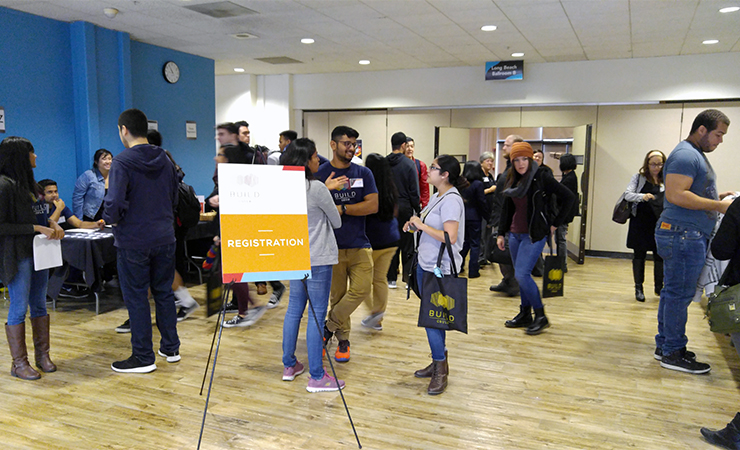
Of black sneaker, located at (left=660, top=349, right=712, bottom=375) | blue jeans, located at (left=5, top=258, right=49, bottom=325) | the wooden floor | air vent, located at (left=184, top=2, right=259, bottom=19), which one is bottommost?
the wooden floor

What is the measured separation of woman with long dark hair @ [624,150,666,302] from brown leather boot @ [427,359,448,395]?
134 inches

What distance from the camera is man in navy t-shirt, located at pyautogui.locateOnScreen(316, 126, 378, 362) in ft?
12.2

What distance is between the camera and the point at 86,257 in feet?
16.4

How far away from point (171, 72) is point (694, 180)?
7050mm

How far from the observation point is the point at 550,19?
6051 millimetres

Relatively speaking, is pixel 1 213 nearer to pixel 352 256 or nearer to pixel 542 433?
pixel 352 256

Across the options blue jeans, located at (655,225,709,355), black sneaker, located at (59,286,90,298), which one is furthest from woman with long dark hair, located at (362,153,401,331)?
black sneaker, located at (59,286,90,298)

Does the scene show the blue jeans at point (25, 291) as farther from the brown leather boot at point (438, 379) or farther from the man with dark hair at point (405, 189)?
the man with dark hair at point (405, 189)

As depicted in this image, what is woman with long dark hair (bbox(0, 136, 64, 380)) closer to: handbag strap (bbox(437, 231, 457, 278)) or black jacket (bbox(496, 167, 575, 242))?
handbag strap (bbox(437, 231, 457, 278))

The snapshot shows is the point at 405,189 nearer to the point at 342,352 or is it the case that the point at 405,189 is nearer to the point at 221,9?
the point at 342,352

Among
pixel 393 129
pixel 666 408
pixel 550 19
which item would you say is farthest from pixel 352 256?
pixel 393 129

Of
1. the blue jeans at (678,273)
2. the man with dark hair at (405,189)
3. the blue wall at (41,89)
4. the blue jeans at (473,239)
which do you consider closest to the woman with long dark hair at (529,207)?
the blue jeans at (678,273)

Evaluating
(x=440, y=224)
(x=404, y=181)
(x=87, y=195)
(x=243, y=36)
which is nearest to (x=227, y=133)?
(x=404, y=181)

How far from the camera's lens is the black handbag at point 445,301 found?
3.21m
